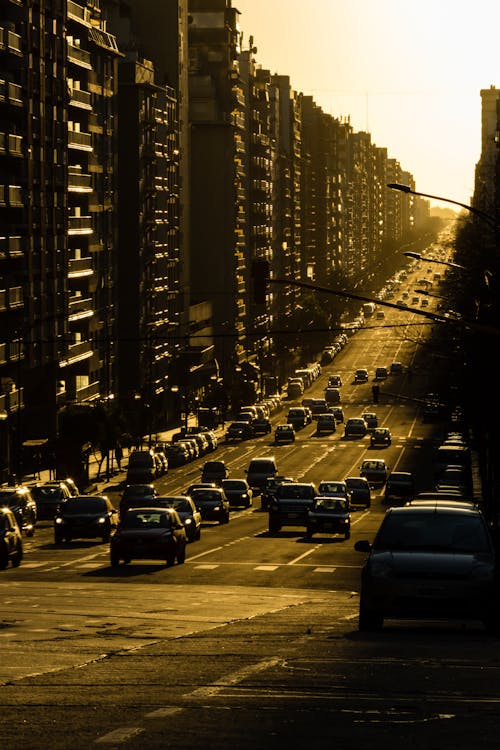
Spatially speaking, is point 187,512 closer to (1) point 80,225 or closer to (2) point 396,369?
(1) point 80,225

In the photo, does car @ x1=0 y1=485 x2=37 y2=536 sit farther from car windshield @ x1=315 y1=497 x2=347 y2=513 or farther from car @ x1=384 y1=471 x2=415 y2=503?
car @ x1=384 y1=471 x2=415 y2=503

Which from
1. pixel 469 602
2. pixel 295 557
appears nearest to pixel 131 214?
pixel 295 557

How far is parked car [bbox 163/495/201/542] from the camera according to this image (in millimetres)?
53781

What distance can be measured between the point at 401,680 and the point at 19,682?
3.21 meters

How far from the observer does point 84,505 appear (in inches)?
2174

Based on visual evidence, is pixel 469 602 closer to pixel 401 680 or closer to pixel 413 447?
pixel 401 680

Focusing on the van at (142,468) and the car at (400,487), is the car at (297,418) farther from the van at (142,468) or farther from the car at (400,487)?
the car at (400,487)

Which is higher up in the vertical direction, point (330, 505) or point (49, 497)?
point (330, 505)

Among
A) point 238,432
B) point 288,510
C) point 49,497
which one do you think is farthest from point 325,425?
point 288,510

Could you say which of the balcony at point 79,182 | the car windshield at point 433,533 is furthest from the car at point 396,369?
the car windshield at point 433,533

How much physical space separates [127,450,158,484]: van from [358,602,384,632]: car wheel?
7901 centimetres

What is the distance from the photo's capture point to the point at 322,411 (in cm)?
16100

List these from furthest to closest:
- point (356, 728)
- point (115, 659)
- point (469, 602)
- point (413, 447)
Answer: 1. point (413, 447)
2. point (469, 602)
3. point (115, 659)
4. point (356, 728)

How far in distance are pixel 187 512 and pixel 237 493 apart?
92.5ft
